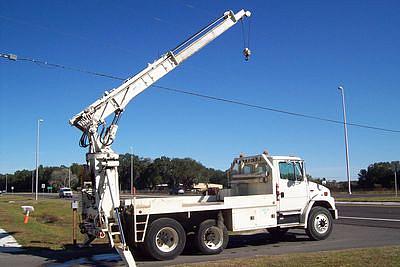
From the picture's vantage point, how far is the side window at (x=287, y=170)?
49.1ft

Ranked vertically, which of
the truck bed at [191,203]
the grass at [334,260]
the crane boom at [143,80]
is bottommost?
the grass at [334,260]

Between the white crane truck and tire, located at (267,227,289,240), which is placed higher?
the white crane truck

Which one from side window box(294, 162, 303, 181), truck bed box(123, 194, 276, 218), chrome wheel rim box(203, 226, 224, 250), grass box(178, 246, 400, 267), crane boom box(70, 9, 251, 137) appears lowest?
grass box(178, 246, 400, 267)

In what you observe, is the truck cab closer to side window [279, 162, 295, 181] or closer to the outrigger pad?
side window [279, 162, 295, 181]

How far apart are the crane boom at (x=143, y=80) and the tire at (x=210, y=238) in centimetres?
427

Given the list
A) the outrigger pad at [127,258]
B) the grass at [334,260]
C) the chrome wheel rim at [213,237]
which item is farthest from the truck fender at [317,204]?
the outrigger pad at [127,258]

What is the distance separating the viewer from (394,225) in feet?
62.5

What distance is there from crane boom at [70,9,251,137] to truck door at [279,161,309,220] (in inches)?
190

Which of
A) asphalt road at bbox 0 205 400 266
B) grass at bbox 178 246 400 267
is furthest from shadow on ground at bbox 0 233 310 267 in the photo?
grass at bbox 178 246 400 267

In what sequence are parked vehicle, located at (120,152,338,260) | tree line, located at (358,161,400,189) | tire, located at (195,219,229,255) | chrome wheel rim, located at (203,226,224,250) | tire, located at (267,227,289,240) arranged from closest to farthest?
parked vehicle, located at (120,152,338,260)
tire, located at (195,219,229,255)
chrome wheel rim, located at (203,226,224,250)
tire, located at (267,227,289,240)
tree line, located at (358,161,400,189)

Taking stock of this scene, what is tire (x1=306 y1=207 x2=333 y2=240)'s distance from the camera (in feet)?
49.5

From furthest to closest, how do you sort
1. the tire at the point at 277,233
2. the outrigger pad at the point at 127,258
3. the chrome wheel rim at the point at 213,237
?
the tire at the point at 277,233
the chrome wheel rim at the point at 213,237
the outrigger pad at the point at 127,258

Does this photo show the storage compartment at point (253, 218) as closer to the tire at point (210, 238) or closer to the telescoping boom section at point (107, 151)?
the tire at point (210, 238)

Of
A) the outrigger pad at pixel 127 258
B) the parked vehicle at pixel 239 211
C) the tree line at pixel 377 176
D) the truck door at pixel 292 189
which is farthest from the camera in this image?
the tree line at pixel 377 176
